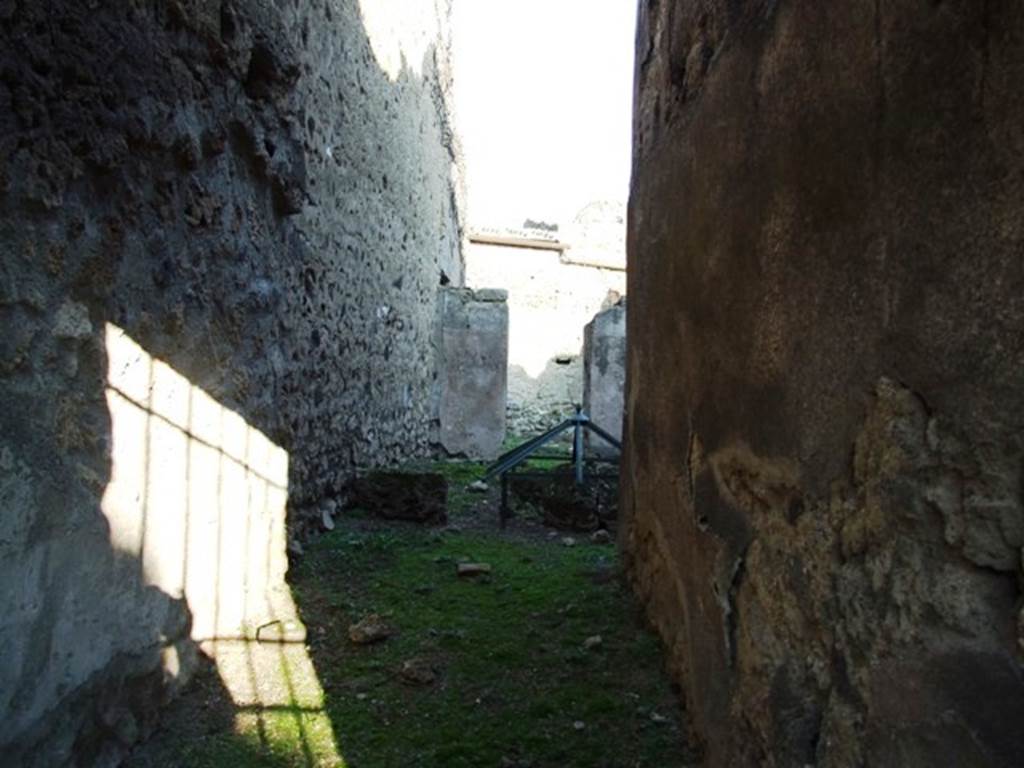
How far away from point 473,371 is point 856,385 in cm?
755

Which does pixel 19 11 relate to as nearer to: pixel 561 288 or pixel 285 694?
pixel 285 694

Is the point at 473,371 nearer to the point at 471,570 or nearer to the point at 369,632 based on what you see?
the point at 471,570

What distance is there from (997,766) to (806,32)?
1.19m

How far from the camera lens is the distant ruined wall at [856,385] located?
916mm

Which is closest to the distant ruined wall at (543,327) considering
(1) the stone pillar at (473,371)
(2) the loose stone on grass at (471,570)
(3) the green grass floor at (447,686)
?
(1) the stone pillar at (473,371)

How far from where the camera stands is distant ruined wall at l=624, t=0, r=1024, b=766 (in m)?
0.92

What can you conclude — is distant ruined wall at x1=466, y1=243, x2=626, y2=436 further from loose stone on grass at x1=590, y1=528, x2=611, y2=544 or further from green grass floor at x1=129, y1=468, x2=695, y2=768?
green grass floor at x1=129, y1=468, x2=695, y2=768

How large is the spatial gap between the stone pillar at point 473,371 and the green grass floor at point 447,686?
4.89m

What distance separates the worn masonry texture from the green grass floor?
0.24 m

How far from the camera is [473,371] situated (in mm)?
8672

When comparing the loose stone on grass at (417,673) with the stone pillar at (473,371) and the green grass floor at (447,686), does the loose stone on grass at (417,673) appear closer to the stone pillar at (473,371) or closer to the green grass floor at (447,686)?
the green grass floor at (447,686)

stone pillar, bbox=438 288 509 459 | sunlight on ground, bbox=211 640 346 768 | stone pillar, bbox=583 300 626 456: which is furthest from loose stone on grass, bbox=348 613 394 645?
stone pillar, bbox=583 300 626 456

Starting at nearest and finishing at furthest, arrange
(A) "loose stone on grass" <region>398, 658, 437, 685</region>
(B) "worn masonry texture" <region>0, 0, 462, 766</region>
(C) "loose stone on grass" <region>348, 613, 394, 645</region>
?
(B) "worn masonry texture" <region>0, 0, 462, 766</region> < (A) "loose stone on grass" <region>398, 658, 437, 685</region> < (C) "loose stone on grass" <region>348, 613, 394, 645</region>

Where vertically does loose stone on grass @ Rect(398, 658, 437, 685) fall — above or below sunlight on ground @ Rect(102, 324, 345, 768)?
below
